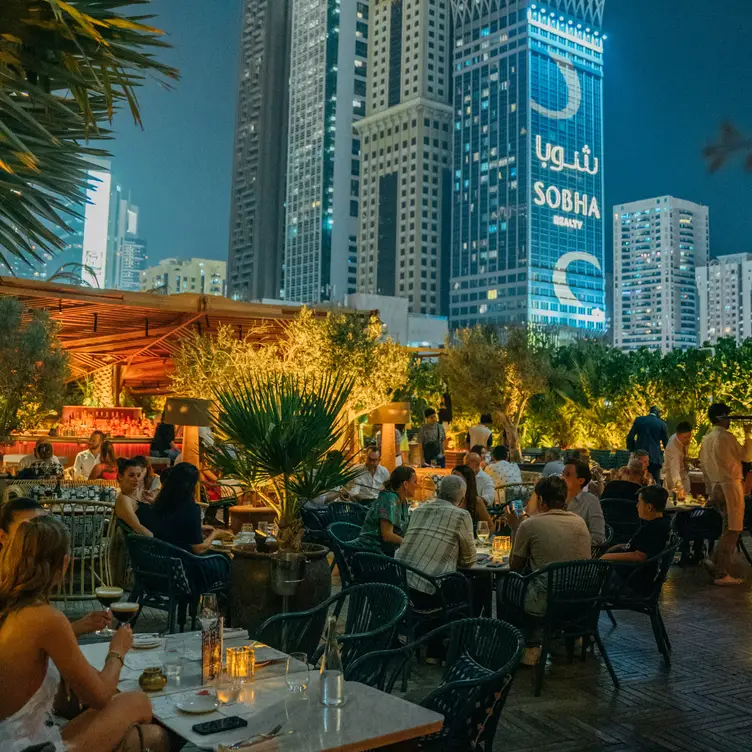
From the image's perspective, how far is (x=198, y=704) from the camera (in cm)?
243

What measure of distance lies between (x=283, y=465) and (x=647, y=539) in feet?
8.19

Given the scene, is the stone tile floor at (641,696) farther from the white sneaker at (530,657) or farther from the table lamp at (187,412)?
the table lamp at (187,412)

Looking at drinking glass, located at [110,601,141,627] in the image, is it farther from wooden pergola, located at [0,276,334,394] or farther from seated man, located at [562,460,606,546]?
wooden pergola, located at [0,276,334,394]

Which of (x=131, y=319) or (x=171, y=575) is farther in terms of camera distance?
(x=131, y=319)

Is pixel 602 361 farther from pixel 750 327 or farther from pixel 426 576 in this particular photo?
pixel 750 327

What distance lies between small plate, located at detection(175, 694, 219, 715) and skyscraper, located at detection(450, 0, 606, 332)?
10385 cm

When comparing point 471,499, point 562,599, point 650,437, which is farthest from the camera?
point 650,437

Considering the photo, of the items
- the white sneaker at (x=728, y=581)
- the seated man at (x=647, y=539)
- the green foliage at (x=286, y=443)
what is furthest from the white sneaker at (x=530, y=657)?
the white sneaker at (x=728, y=581)

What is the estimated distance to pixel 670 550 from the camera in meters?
5.08

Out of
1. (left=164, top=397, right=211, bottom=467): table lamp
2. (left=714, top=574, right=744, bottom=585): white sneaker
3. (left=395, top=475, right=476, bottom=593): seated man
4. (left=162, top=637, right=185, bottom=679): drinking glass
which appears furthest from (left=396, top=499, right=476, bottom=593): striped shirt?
(left=164, top=397, right=211, bottom=467): table lamp

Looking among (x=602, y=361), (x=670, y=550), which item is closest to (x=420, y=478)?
(x=670, y=550)

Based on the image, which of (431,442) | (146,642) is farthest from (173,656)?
(431,442)

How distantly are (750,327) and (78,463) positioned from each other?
360 feet

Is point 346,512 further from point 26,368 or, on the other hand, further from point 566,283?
point 566,283
